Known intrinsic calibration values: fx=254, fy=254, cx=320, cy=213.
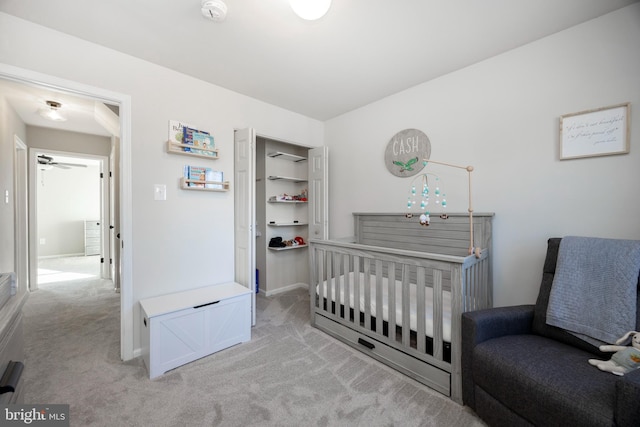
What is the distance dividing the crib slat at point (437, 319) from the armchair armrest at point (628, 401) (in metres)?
0.78

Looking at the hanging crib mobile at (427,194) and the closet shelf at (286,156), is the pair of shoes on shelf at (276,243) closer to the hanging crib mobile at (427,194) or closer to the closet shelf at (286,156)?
the closet shelf at (286,156)

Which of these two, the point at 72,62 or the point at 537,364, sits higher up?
the point at 72,62

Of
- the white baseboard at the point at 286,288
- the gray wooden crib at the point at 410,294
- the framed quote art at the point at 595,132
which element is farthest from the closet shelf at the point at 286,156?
the framed quote art at the point at 595,132

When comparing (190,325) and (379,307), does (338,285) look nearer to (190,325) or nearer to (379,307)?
(379,307)

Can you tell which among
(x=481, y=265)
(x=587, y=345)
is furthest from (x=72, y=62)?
(x=587, y=345)

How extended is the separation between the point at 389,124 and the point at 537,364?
242 cm

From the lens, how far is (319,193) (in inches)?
135

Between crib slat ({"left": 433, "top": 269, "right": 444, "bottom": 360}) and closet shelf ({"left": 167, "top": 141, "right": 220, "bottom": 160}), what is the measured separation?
2204mm

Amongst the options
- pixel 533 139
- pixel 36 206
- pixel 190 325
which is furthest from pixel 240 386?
pixel 36 206

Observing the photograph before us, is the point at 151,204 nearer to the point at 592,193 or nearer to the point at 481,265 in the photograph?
the point at 481,265

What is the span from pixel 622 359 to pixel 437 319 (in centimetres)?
80

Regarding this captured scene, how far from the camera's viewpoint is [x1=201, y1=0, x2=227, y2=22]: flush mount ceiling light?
1538 millimetres

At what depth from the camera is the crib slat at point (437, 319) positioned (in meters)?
1.66

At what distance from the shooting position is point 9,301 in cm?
95
